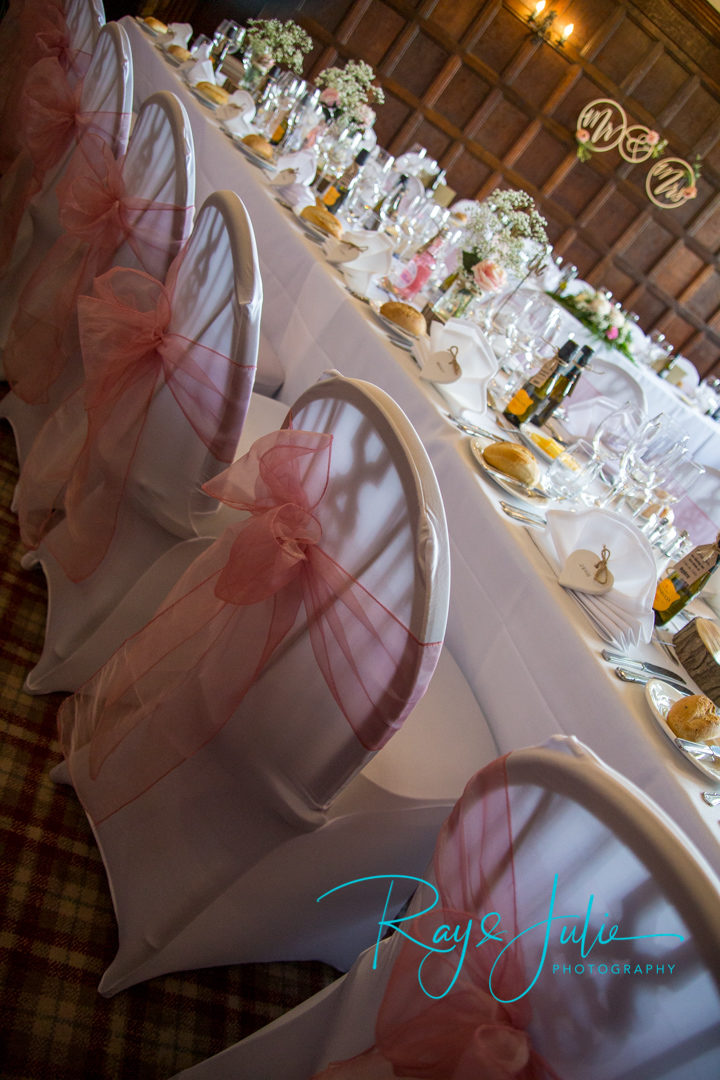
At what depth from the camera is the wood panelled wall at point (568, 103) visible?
6.25 m

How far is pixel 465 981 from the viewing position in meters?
0.64

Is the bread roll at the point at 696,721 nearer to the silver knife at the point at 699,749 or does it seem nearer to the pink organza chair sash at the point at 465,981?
the silver knife at the point at 699,749

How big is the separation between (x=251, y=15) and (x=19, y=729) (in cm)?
614

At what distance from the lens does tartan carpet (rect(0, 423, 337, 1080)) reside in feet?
3.90

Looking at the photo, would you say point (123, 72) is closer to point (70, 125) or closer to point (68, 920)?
point (70, 125)

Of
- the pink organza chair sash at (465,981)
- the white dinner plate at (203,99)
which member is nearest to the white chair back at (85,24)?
the white dinner plate at (203,99)

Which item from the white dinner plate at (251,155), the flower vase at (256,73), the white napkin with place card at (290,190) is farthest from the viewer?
the flower vase at (256,73)

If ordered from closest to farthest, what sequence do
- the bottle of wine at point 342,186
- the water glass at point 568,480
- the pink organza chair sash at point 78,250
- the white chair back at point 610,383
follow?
1. the pink organza chair sash at point 78,250
2. the water glass at point 568,480
3. the bottle of wine at point 342,186
4. the white chair back at point 610,383

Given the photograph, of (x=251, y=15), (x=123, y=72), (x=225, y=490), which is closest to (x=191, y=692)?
(x=225, y=490)

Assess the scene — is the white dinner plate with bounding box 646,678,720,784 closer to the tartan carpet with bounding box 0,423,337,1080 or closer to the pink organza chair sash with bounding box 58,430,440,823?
the pink organza chair sash with bounding box 58,430,440,823

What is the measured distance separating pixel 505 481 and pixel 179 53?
3.59 metres

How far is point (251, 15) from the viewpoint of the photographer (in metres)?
5.95

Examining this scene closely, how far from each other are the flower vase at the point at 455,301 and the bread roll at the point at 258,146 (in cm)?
102

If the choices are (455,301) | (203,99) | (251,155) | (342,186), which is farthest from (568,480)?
(203,99)
